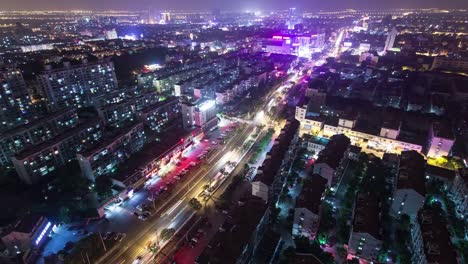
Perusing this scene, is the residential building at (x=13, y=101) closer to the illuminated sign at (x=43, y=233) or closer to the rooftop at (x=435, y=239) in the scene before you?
the illuminated sign at (x=43, y=233)

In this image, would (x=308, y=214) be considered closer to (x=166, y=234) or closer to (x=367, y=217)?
(x=367, y=217)

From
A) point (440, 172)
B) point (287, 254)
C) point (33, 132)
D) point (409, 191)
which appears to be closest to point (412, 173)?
point (409, 191)

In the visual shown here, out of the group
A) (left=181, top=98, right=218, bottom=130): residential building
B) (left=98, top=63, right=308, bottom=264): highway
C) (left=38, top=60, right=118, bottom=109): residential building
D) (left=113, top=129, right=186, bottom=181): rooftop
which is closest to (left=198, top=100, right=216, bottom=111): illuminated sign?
(left=181, top=98, right=218, bottom=130): residential building

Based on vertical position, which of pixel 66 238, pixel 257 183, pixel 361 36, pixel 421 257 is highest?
pixel 361 36

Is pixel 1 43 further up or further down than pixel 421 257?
further up

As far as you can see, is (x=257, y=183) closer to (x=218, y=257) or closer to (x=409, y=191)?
(x=218, y=257)

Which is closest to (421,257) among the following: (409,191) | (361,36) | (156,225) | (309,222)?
(409,191)
